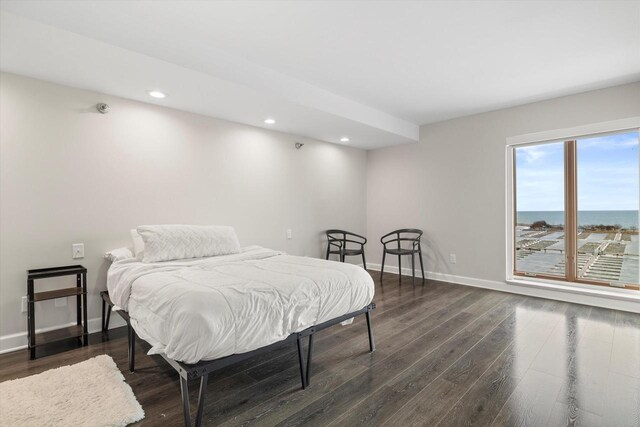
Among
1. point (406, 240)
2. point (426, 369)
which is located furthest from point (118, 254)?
point (406, 240)

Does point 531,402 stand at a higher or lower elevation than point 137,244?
lower

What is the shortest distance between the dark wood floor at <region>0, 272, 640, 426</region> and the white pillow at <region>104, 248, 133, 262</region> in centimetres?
71

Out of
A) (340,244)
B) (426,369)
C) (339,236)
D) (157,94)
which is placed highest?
(157,94)

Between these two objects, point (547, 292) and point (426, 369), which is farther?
point (547, 292)

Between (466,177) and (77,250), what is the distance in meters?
4.82

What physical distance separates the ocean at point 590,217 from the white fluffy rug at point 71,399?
4.77 m

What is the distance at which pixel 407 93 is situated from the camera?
3.73 m

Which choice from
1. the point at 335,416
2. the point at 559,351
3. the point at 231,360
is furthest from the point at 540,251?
the point at 231,360

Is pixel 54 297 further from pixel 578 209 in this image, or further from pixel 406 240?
pixel 578 209

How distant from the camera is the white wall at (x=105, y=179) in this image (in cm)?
256

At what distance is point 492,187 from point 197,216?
393cm

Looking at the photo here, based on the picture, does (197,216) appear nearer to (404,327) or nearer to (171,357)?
(171,357)

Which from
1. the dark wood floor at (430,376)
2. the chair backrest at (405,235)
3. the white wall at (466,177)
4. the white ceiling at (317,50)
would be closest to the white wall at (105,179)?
the white ceiling at (317,50)

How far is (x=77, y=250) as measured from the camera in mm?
2826
